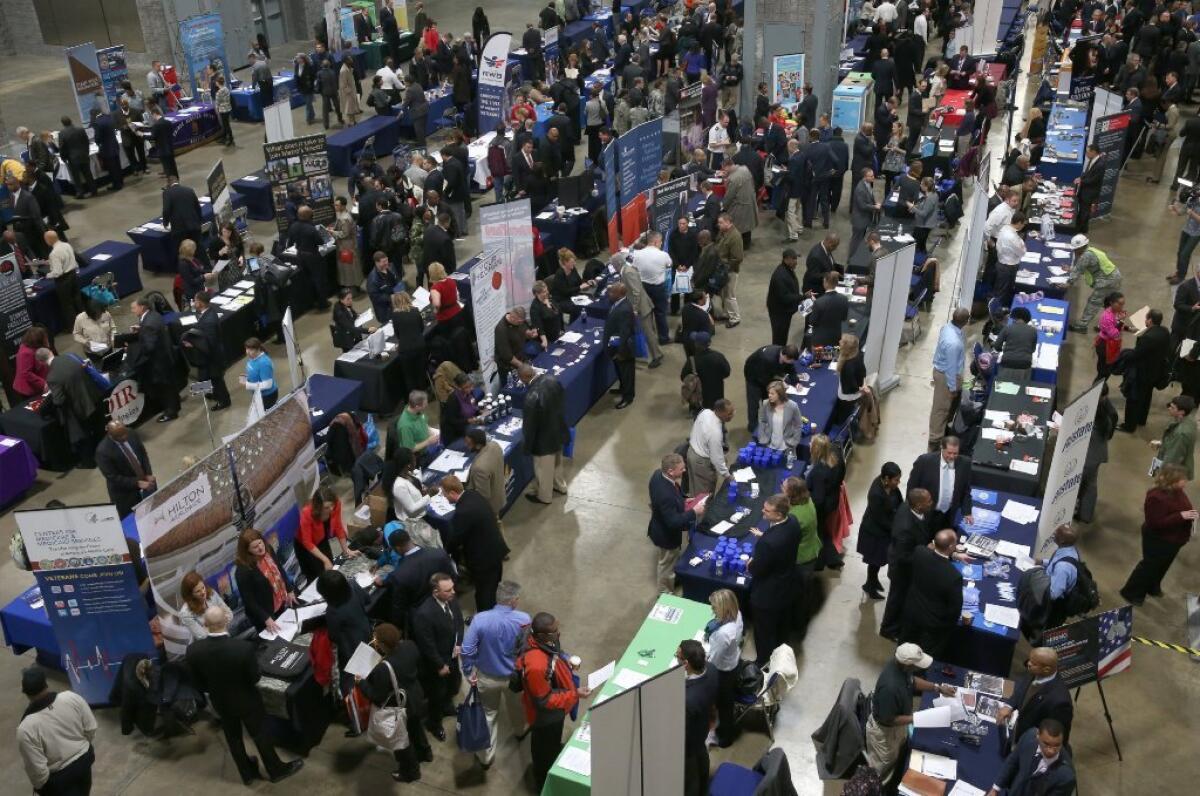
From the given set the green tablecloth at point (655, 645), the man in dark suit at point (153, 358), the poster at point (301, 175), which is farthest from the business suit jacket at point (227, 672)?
the poster at point (301, 175)

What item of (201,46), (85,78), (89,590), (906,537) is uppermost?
(201,46)

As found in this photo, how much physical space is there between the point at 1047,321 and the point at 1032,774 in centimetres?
735

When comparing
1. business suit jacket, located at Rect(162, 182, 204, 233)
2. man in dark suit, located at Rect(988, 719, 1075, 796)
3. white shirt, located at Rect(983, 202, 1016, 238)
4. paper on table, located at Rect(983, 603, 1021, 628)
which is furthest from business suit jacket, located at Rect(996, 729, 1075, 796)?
business suit jacket, located at Rect(162, 182, 204, 233)

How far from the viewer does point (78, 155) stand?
18.8 metres

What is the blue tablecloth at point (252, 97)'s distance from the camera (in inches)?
904

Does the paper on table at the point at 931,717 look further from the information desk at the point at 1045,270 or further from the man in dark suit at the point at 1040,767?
the information desk at the point at 1045,270

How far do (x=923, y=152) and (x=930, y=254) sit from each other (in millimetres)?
2391

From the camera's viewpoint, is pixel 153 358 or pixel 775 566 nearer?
pixel 775 566

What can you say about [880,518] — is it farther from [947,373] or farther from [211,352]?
[211,352]

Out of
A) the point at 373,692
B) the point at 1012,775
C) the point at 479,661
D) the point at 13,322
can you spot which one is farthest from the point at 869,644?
the point at 13,322

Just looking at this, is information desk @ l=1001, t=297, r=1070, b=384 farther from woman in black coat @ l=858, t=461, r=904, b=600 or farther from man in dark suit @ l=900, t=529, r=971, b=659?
man in dark suit @ l=900, t=529, r=971, b=659

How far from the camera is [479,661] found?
307 inches

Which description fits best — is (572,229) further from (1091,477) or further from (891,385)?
(1091,477)

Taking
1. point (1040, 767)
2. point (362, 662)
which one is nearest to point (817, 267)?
point (1040, 767)
